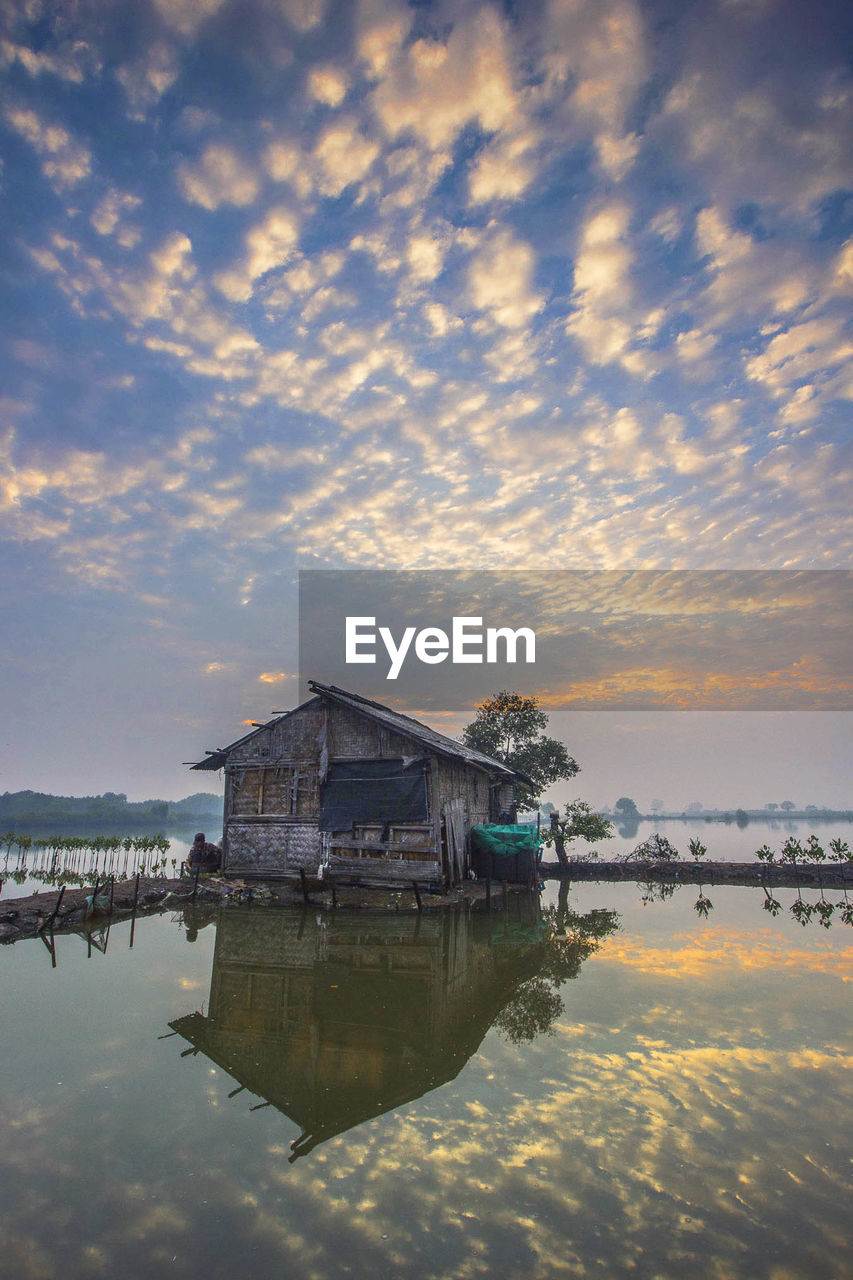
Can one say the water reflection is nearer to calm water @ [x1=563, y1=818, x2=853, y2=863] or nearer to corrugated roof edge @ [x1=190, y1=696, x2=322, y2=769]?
corrugated roof edge @ [x1=190, y1=696, x2=322, y2=769]

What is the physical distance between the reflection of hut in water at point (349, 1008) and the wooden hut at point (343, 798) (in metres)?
4.00

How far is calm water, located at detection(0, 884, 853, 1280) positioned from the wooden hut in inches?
308

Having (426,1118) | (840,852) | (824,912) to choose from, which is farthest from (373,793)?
(840,852)

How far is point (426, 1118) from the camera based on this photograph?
233 inches

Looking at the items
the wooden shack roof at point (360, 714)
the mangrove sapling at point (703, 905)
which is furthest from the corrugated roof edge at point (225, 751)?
the mangrove sapling at point (703, 905)

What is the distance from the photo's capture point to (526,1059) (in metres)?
7.25

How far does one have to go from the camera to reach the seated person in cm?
2272

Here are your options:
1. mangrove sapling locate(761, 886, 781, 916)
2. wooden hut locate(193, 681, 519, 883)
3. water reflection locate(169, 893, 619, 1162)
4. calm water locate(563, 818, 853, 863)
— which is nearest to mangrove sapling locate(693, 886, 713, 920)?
mangrove sapling locate(761, 886, 781, 916)

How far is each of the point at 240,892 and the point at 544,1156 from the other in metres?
15.7

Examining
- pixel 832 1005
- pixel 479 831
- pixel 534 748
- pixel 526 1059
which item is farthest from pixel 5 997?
pixel 534 748

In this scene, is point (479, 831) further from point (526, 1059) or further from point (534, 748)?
point (534, 748)

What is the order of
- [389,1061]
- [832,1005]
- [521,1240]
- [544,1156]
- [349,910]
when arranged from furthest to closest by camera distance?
[349,910], [832,1005], [389,1061], [544,1156], [521,1240]

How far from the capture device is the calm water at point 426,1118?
4184 mm

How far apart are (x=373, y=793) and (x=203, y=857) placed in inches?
327
